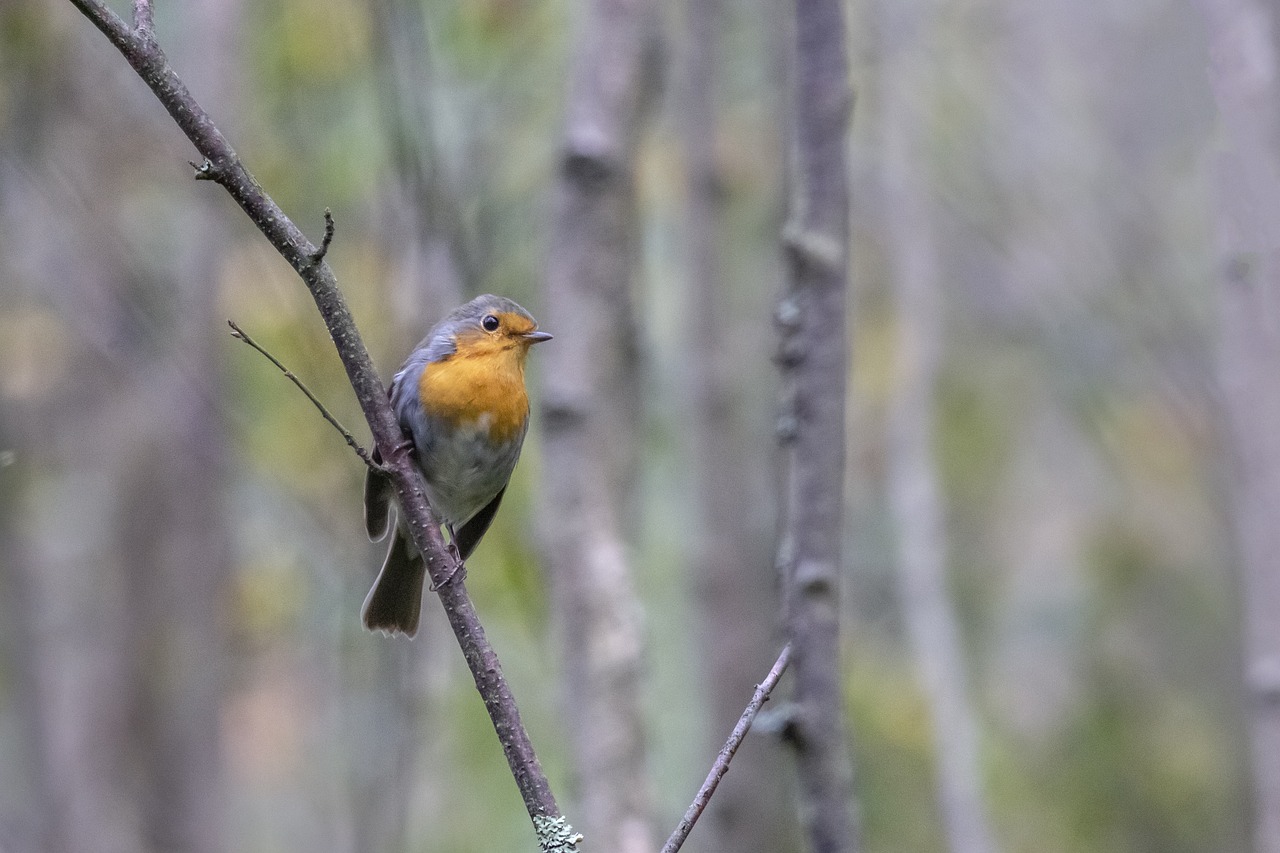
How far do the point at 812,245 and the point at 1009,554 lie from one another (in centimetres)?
744

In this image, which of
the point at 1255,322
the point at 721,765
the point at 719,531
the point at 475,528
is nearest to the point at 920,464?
the point at 719,531

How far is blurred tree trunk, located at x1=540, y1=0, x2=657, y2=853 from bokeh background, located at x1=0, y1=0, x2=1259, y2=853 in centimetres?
39

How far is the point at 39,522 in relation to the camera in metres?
9.15

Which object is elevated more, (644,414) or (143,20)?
(644,414)

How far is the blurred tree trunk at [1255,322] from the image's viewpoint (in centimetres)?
285

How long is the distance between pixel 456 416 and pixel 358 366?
1636mm

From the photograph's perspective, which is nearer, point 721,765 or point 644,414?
point 721,765

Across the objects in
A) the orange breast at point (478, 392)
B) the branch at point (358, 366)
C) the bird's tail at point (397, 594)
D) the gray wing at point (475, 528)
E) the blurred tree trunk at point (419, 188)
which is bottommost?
the branch at point (358, 366)

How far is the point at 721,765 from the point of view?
1957 mm

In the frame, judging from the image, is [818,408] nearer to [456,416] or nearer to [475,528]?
[456,416]

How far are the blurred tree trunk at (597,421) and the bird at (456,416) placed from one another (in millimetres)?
132

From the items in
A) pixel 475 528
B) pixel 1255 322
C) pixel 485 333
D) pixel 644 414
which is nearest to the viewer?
pixel 1255 322

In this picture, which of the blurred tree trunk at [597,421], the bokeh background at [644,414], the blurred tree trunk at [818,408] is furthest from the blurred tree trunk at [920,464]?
the blurred tree trunk at [818,408]

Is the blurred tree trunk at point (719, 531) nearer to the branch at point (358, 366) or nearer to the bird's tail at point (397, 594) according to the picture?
the bird's tail at point (397, 594)
